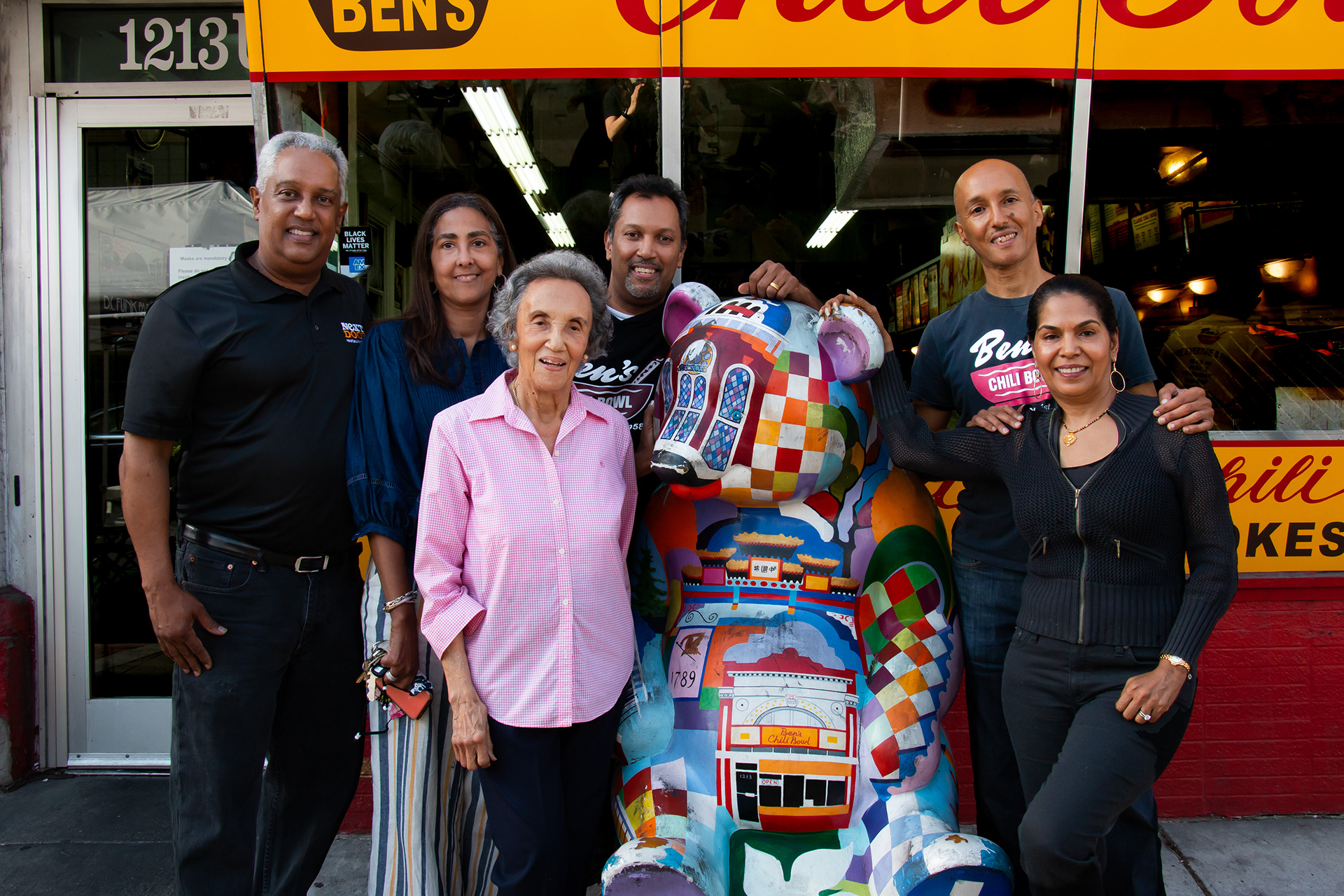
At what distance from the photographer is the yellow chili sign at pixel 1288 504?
315 centimetres

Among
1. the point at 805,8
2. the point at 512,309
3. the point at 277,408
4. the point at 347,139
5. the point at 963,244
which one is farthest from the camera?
the point at 963,244

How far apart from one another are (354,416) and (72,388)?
7.35 ft

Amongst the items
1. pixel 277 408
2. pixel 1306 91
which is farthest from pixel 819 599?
pixel 1306 91

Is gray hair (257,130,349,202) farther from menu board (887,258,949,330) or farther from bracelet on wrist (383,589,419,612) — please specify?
menu board (887,258,949,330)

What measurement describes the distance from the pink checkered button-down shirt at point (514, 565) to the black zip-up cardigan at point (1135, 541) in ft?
3.21

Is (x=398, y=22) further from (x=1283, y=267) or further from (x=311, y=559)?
(x=1283, y=267)

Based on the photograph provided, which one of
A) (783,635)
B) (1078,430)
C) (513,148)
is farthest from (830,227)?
(783,635)

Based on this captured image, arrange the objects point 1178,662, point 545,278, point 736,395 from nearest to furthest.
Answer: point 1178,662 < point 545,278 < point 736,395

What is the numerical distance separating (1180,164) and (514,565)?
11.2 feet

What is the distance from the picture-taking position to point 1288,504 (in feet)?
10.4

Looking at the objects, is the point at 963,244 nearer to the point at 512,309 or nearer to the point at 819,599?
the point at 819,599

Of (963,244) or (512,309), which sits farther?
(963,244)

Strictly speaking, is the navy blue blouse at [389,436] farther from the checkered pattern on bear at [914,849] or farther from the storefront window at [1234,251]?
the storefront window at [1234,251]

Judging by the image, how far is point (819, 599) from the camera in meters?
2.18
